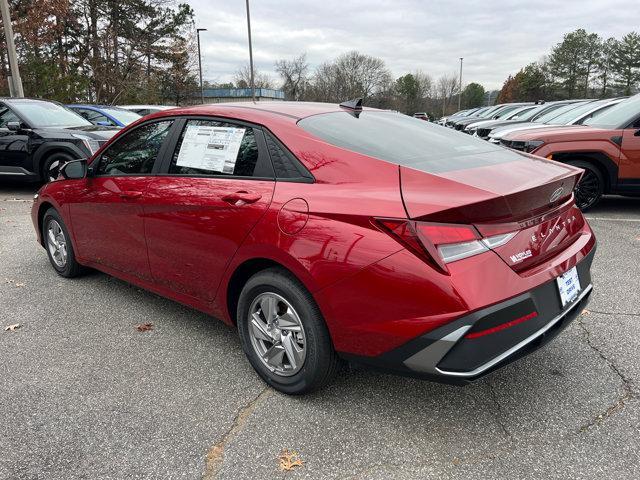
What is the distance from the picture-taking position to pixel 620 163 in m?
6.70

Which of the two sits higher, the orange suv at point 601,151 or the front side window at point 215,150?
the front side window at point 215,150

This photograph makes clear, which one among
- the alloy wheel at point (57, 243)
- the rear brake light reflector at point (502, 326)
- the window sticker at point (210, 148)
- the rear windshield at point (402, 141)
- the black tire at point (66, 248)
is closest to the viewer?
the rear brake light reflector at point (502, 326)

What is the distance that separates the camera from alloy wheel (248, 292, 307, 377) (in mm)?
2572

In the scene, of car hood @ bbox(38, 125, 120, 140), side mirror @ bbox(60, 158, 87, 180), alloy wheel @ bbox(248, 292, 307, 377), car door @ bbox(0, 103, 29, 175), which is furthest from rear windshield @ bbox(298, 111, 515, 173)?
car door @ bbox(0, 103, 29, 175)

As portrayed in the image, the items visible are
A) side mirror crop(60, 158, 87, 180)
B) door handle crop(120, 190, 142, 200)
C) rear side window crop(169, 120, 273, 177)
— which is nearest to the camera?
rear side window crop(169, 120, 273, 177)

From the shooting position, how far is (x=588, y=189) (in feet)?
22.8

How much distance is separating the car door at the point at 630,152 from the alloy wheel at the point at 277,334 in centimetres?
609

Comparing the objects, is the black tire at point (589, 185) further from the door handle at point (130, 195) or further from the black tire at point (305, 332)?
the door handle at point (130, 195)

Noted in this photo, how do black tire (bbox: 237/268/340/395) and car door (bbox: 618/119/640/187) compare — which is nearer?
black tire (bbox: 237/268/340/395)

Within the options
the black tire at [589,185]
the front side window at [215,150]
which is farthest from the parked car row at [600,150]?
the front side window at [215,150]

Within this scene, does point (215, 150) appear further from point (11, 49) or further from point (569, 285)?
point (11, 49)

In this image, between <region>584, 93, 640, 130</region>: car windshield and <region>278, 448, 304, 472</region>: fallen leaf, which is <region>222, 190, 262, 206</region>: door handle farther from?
<region>584, 93, 640, 130</region>: car windshield

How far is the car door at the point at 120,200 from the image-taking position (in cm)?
343

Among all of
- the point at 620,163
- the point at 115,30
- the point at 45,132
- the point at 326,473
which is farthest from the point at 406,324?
the point at 115,30
